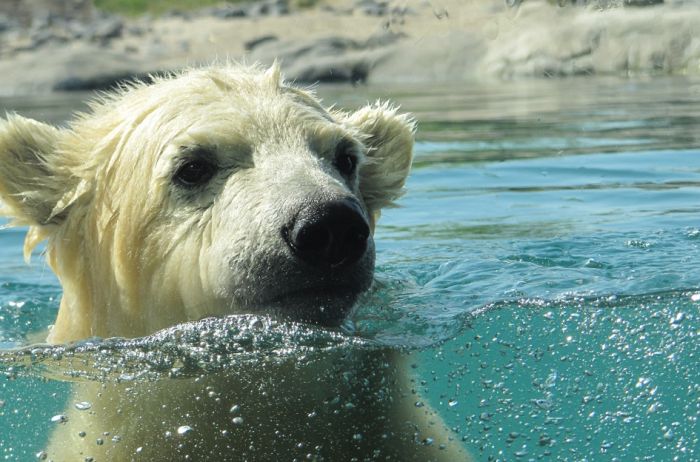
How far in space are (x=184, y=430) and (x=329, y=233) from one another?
3.44ft

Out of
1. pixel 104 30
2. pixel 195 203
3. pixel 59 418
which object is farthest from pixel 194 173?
pixel 104 30

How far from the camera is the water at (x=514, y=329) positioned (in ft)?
13.4

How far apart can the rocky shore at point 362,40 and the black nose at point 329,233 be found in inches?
233

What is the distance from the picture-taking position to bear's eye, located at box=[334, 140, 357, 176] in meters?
4.29

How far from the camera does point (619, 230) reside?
6.27 metres

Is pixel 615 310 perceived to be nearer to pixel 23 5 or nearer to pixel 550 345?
pixel 550 345

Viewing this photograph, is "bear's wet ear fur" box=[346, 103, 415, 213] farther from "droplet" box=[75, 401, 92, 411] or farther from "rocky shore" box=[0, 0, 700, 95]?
"rocky shore" box=[0, 0, 700, 95]

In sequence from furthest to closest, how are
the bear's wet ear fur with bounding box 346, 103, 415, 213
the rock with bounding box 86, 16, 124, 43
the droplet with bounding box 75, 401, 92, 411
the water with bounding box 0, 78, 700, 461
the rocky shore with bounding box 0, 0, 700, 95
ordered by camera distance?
the rock with bounding box 86, 16, 124, 43, the rocky shore with bounding box 0, 0, 700, 95, the bear's wet ear fur with bounding box 346, 103, 415, 213, the droplet with bounding box 75, 401, 92, 411, the water with bounding box 0, 78, 700, 461

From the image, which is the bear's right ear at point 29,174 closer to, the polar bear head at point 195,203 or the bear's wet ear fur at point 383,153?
the polar bear head at point 195,203

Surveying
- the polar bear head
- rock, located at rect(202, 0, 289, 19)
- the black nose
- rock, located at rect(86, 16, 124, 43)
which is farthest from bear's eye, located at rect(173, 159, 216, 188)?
rock, located at rect(86, 16, 124, 43)

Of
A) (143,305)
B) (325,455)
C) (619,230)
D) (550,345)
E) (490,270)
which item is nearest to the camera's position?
(325,455)

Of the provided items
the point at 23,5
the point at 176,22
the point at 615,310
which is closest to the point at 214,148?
the point at 615,310

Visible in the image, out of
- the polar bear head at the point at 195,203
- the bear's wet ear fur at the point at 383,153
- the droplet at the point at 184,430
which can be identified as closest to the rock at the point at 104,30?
the bear's wet ear fur at the point at 383,153

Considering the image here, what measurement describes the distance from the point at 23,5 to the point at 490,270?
1895 centimetres
